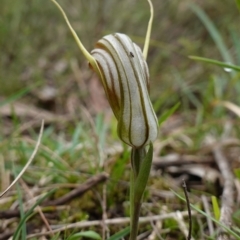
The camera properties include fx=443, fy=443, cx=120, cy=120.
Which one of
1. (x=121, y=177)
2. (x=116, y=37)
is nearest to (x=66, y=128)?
(x=121, y=177)

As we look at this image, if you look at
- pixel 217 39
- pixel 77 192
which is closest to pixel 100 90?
pixel 217 39

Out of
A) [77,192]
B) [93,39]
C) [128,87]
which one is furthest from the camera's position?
[93,39]

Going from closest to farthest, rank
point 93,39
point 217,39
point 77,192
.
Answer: point 77,192
point 217,39
point 93,39

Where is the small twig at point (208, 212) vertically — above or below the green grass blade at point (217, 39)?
below

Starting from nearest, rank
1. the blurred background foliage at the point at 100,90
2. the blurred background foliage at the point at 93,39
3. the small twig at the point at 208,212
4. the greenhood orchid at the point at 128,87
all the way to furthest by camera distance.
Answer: the greenhood orchid at the point at 128,87, the small twig at the point at 208,212, the blurred background foliage at the point at 100,90, the blurred background foliage at the point at 93,39

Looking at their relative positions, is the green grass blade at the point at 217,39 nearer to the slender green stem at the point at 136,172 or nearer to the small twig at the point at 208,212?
the small twig at the point at 208,212

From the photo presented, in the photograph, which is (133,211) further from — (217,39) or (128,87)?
(217,39)

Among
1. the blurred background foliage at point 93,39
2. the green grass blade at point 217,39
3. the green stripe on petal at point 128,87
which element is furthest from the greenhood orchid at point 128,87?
the blurred background foliage at point 93,39

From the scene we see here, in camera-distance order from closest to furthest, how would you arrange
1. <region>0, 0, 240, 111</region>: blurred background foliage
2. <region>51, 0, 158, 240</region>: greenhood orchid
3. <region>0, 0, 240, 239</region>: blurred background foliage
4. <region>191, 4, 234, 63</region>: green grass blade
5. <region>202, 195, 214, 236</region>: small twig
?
1. <region>51, 0, 158, 240</region>: greenhood orchid
2. <region>202, 195, 214, 236</region>: small twig
3. <region>0, 0, 240, 239</region>: blurred background foliage
4. <region>191, 4, 234, 63</region>: green grass blade
5. <region>0, 0, 240, 111</region>: blurred background foliage

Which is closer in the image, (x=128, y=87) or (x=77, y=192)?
(x=128, y=87)

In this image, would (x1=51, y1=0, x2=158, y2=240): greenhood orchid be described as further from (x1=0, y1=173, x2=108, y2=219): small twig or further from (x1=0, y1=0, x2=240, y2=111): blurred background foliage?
(x1=0, y1=0, x2=240, y2=111): blurred background foliage

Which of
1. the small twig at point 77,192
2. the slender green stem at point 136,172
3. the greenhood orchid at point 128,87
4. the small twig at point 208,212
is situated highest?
the greenhood orchid at point 128,87

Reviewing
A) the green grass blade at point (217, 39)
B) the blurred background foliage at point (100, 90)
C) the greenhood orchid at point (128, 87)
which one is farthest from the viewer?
the green grass blade at point (217, 39)

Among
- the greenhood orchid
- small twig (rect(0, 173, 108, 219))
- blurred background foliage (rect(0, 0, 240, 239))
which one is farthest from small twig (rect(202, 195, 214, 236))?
the greenhood orchid
